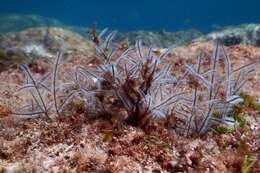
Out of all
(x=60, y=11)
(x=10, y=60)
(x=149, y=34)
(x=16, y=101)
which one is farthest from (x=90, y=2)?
(x=16, y=101)

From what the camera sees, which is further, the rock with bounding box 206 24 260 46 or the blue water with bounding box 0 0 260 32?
the blue water with bounding box 0 0 260 32

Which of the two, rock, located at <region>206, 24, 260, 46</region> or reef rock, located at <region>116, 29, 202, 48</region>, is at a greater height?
reef rock, located at <region>116, 29, 202, 48</region>

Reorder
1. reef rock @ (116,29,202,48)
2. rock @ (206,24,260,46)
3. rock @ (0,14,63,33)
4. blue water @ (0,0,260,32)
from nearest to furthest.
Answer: rock @ (206,24,260,46), reef rock @ (116,29,202,48), rock @ (0,14,63,33), blue water @ (0,0,260,32)

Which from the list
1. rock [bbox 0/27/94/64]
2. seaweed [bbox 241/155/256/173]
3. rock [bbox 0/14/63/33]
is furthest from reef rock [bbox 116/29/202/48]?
seaweed [bbox 241/155/256/173]

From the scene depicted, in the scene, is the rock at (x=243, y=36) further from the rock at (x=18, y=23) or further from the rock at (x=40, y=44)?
the rock at (x=18, y=23)

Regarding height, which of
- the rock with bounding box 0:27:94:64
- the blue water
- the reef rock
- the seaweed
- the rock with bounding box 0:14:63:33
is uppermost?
the blue water

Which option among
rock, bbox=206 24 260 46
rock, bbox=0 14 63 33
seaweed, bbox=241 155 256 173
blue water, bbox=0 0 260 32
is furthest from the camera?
blue water, bbox=0 0 260 32

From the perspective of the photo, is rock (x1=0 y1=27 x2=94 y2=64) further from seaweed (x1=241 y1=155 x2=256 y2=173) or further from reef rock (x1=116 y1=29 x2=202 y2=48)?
seaweed (x1=241 y1=155 x2=256 y2=173)

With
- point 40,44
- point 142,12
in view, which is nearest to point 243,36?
point 40,44
